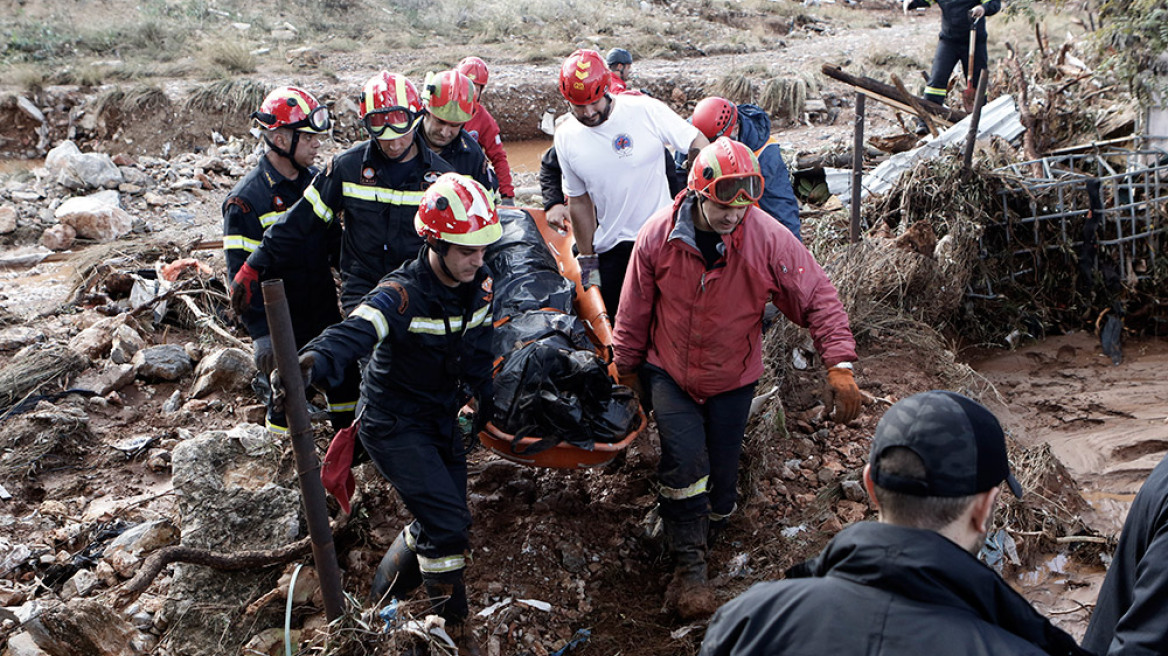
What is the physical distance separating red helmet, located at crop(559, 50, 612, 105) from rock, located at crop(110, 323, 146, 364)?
10.6 feet

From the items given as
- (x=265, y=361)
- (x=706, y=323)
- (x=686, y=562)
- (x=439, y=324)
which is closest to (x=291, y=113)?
(x=265, y=361)

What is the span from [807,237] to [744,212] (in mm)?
3488

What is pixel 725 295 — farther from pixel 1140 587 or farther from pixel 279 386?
pixel 1140 587

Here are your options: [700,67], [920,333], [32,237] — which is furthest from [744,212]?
[700,67]

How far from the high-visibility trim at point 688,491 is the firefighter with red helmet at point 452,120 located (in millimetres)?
1912

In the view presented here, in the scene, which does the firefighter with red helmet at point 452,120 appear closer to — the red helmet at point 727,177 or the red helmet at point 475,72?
the red helmet at point 727,177

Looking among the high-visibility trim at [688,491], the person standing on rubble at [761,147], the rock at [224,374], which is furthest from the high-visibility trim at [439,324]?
the rock at [224,374]

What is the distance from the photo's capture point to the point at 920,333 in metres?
5.77

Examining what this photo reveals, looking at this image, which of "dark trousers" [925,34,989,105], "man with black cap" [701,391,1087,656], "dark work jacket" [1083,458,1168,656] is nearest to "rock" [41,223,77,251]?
"dark trousers" [925,34,989,105]

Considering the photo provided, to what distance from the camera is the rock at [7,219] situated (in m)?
8.41

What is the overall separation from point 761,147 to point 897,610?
3639 mm

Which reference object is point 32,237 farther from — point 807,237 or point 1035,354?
point 1035,354

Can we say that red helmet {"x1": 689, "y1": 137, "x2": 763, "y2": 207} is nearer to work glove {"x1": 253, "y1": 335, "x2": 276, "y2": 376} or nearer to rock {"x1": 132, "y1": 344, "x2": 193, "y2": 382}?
work glove {"x1": 253, "y1": 335, "x2": 276, "y2": 376}

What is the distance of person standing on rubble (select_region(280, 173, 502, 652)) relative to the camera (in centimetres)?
302
